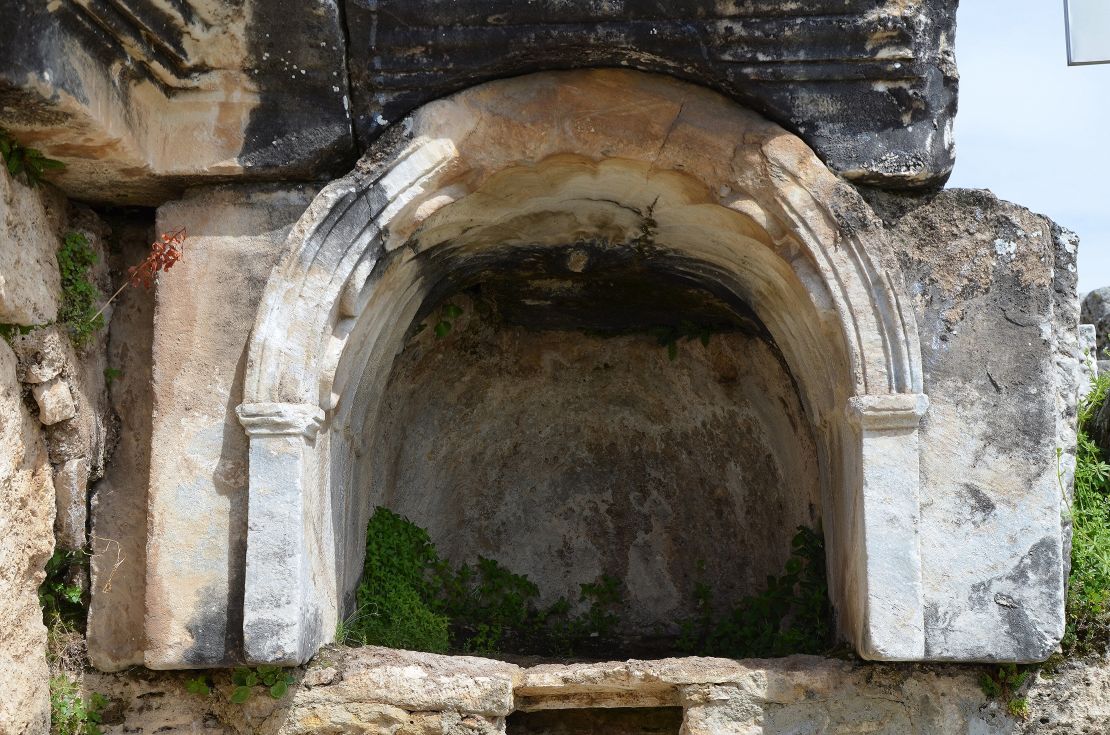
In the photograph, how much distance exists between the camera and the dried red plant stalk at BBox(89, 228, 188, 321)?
4.24m

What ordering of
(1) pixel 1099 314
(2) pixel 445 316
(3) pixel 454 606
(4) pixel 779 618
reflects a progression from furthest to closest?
(1) pixel 1099 314, (3) pixel 454 606, (2) pixel 445 316, (4) pixel 779 618

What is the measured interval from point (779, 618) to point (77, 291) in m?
3.66

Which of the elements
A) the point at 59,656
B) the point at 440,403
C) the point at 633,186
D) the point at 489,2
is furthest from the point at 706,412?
the point at 59,656

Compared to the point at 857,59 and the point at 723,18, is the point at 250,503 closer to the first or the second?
the point at 723,18

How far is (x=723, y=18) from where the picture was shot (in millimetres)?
3965

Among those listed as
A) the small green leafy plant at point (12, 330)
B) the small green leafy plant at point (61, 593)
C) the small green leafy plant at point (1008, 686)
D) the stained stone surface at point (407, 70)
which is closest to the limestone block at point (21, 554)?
the small green leafy plant at point (12, 330)

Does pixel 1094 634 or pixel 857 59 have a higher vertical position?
pixel 857 59

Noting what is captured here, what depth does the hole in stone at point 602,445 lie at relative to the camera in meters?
5.77

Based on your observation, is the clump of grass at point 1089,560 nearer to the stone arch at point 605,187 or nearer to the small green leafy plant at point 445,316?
the stone arch at point 605,187

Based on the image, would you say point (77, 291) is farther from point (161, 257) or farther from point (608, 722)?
point (608, 722)

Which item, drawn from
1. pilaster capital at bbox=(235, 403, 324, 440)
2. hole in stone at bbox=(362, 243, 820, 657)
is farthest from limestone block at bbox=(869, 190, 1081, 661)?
pilaster capital at bbox=(235, 403, 324, 440)

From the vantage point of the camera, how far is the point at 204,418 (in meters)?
4.19

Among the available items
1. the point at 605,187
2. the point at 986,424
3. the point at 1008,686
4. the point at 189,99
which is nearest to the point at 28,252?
the point at 189,99

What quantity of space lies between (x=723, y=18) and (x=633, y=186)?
0.84 meters
